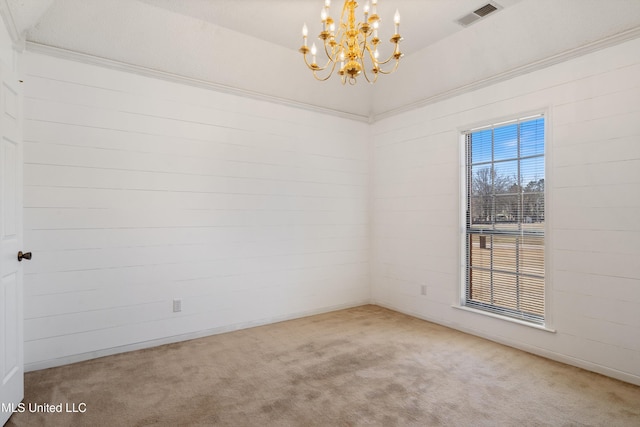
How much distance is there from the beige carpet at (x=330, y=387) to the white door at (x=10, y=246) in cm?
28

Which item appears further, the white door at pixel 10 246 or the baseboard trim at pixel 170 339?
the baseboard trim at pixel 170 339

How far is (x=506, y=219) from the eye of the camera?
12.3 feet

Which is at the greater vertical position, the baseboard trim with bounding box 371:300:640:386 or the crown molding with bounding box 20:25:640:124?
the crown molding with bounding box 20:25:640:124

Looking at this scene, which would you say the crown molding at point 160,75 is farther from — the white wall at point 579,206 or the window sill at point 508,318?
the window sill at point 508,318

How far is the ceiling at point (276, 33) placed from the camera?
3012 millimetres

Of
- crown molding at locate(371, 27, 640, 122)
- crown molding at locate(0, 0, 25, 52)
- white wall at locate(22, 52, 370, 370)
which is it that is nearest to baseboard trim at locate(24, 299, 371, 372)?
white wall at locate(22, 52, 370, 370)

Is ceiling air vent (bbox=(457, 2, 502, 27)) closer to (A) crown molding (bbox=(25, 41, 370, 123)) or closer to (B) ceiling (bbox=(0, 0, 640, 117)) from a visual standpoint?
(B) ceiling (bbox=(0, 0, 640, 117))

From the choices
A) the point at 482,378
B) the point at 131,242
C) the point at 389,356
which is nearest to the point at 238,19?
the point at 131,242

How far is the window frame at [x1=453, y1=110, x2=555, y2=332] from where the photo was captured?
3.34m

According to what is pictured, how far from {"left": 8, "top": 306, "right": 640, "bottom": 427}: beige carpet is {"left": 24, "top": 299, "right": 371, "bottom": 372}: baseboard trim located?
0.08 metres

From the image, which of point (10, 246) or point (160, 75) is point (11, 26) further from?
point (10, 246)

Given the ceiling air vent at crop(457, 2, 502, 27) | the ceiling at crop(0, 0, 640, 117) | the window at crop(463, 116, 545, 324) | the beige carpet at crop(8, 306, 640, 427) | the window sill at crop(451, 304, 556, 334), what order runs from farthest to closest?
the window at crop(463, 116, 545, 324) < the window sill at crop(451, 304, 556, 334) < the ceiling air vent at crop(457, 2, 502, 27) < the ceiling at crop(0, 0, 640, 117) < the beige carpet at crop(8, 306, 640, 427)

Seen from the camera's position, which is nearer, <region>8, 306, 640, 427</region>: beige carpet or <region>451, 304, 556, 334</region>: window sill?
<region>8, 306, 640, 427</region>: beige carpet

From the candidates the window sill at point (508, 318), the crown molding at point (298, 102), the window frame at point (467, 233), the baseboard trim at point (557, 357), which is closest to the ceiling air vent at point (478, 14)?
the crown molding at point (298, 102)
